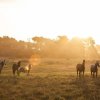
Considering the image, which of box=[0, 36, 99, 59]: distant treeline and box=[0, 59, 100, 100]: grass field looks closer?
box=[0, 59, 100, 100]: grass field

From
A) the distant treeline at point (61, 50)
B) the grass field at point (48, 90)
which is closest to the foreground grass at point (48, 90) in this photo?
the grass field at point (48, 90)

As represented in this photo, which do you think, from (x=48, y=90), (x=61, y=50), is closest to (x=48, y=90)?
(x=48, y=90)

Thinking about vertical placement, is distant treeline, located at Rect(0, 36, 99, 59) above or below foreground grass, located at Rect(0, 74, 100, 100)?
above

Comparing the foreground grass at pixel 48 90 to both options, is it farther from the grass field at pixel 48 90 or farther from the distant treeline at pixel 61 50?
the distant treeline at pixel 61 50

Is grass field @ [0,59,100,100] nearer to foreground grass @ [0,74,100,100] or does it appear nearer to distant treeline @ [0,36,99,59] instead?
foreground grass @ [0,74,100,100]

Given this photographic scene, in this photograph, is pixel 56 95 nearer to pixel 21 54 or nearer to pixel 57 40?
pixel 21 54

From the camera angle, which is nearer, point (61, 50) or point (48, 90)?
point (48, 90)

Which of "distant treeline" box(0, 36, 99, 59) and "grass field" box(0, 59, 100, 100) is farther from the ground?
"distant treeline" box(0, 36, 99, 59)

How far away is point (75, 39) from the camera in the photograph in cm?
18575

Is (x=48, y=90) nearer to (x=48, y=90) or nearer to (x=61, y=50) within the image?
(x=48, y=90)

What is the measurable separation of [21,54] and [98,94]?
120072 mm

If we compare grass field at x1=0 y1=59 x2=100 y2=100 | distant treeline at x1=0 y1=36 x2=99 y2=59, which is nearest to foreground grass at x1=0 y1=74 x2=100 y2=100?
grass field at x1=0 y1=59 x2=100 y2=100

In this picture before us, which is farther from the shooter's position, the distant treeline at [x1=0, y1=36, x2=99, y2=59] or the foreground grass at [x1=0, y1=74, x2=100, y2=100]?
the distant treeline at [x1=0, y1=36, x2=99, y2=59]

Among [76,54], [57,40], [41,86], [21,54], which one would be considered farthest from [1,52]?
[41,86]
